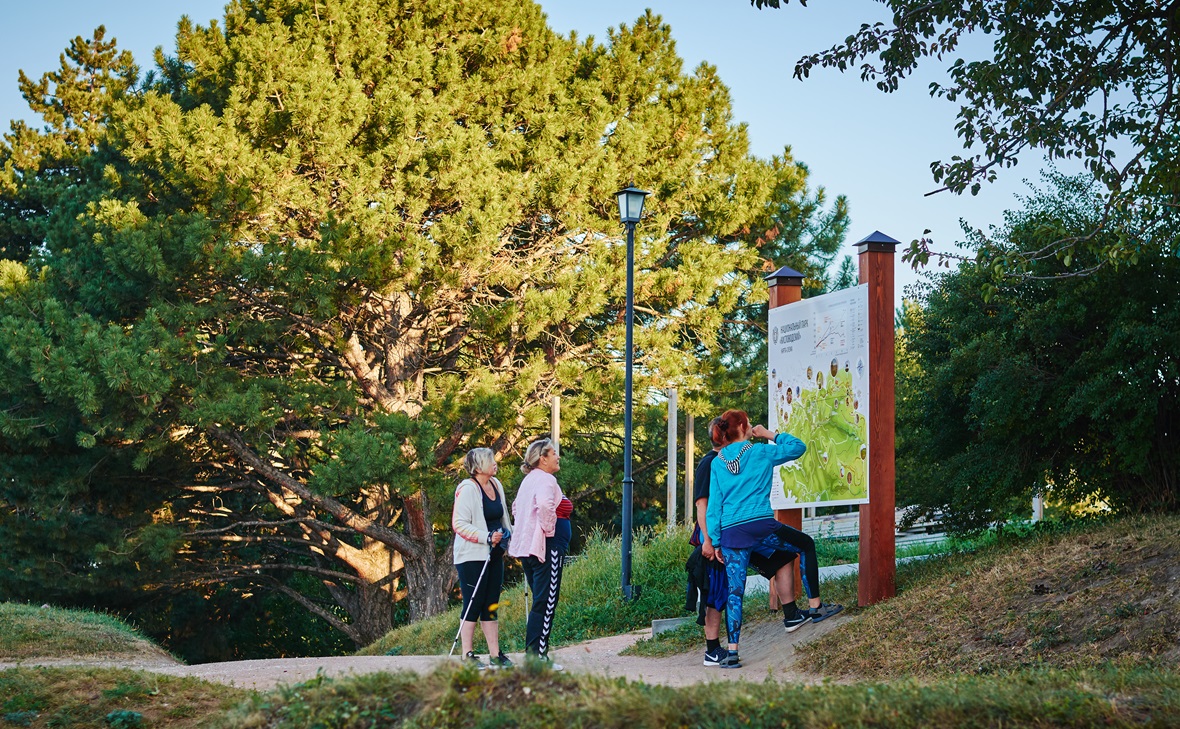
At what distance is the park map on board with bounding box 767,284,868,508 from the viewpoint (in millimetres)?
9367

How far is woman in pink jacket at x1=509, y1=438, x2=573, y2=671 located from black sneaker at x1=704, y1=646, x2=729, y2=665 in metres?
1.36

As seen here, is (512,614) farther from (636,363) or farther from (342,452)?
(636,363)

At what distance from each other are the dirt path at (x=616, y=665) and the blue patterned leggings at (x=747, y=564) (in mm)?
345

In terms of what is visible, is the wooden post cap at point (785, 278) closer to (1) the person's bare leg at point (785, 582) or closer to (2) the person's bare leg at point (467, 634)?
(1) the person's bare leg at point (785, 582)

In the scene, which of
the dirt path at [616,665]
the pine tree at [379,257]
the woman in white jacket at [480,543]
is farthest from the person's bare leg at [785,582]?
the pine tree at [379,257]

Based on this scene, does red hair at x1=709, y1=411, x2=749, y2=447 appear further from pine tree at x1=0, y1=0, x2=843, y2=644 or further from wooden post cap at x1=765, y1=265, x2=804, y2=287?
pine tree at x1=0, y1=0, x2=843, y2=644

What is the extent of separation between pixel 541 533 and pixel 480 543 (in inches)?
18.6

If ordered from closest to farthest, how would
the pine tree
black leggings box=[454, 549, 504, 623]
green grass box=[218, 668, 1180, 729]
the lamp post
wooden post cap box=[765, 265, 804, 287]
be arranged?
green grass box=[218, 668, 1180, 729]
black leggings box=[454, 549, 504, 623]
wooden post cap box=[765, 265, 804, 287]
the lamp post
the pine tree

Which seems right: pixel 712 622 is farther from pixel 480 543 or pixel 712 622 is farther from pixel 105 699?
pixel 105 699

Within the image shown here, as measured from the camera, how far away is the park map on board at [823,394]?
9367 mm

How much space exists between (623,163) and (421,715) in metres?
17.5

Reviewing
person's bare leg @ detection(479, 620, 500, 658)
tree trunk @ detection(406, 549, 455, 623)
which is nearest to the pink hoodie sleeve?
person's bare leg @ detection(479, 620, 500, 658)

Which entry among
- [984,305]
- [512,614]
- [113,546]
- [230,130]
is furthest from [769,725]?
[113,546]

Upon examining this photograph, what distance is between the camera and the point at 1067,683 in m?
5.12
